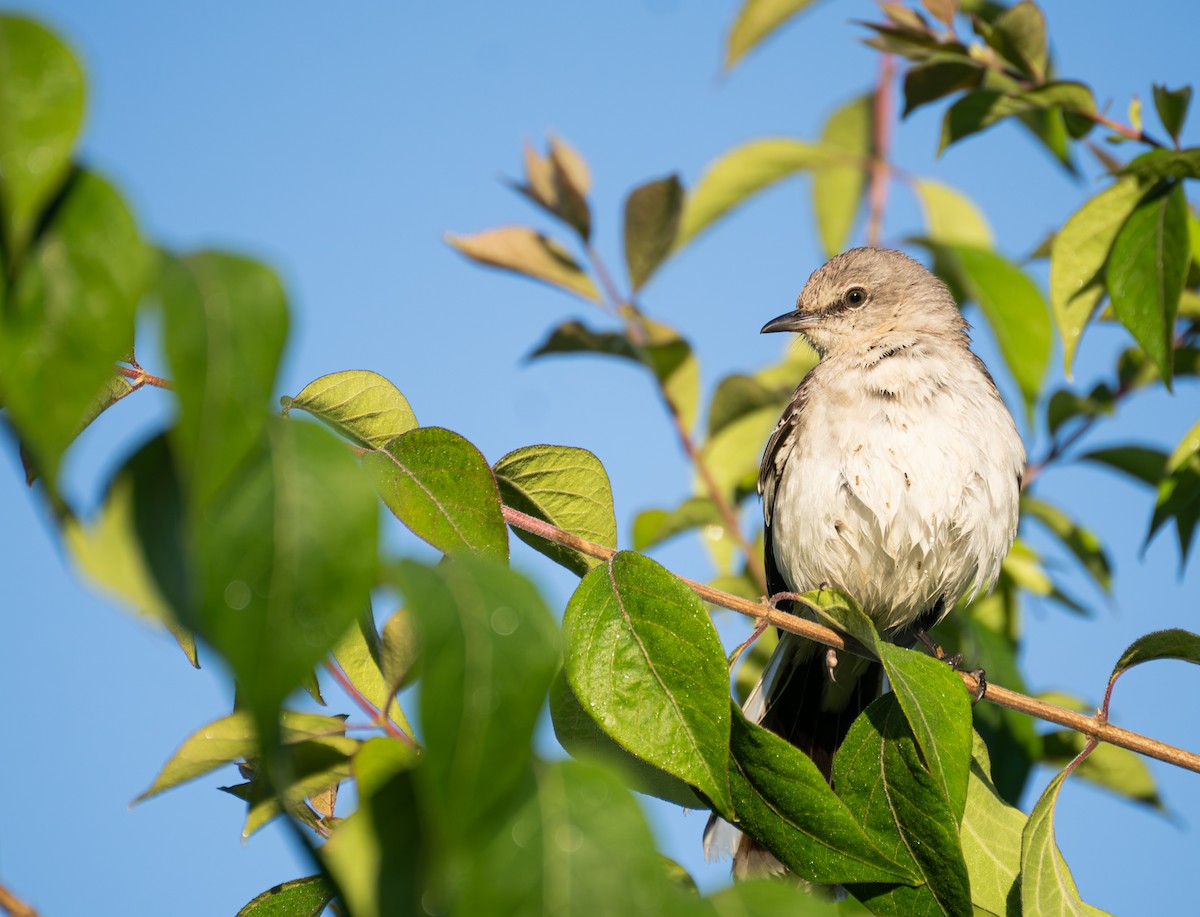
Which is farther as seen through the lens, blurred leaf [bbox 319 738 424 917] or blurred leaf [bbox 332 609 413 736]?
blurred leaf [bbox 332 609 413 736]

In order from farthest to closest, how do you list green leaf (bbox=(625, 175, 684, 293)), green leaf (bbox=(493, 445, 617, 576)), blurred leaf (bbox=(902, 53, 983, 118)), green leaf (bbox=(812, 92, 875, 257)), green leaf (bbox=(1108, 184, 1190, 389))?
green leaf (bbox=(812, 92, 875, 257)) < green leaf (bbox=(625, 175, 684, 293)) < blurred leaf (bbox=(902, 53, 983, 118)) < green leaf (bbox=(1108, 184, 1190, 389)) < green leaf (bbox=(493, 445, 617, 576))

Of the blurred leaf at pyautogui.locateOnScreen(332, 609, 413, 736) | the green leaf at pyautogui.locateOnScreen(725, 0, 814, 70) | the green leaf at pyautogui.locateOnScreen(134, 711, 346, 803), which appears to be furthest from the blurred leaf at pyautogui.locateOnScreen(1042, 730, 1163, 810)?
the green leaf at pyautogui.locateOnScreen(725, 0, 814, 70)

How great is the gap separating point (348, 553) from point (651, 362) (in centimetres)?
353

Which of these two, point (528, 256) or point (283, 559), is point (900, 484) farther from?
point (283, 559)

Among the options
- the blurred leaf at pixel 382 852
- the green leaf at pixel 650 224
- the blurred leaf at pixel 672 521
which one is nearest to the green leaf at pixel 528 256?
the green leaf at pixel 650 224

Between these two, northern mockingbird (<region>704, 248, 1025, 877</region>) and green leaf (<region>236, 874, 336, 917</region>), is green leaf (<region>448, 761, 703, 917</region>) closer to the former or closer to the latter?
green leaf (<region>236, 874, 336, 917</region>)

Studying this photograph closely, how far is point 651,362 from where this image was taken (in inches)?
184

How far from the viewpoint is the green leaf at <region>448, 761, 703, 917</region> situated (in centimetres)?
128

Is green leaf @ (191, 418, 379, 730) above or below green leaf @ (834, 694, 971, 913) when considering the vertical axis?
above

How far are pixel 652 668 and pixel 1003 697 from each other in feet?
4.38

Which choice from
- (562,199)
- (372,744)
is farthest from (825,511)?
(372,744)

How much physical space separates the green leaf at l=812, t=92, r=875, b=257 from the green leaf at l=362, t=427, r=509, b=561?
4.10 meters

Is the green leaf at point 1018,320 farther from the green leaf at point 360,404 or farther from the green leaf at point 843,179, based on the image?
the green leaf at point 360,404

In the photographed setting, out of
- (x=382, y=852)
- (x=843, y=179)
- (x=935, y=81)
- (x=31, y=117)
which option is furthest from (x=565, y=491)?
(x=843, y=179)
